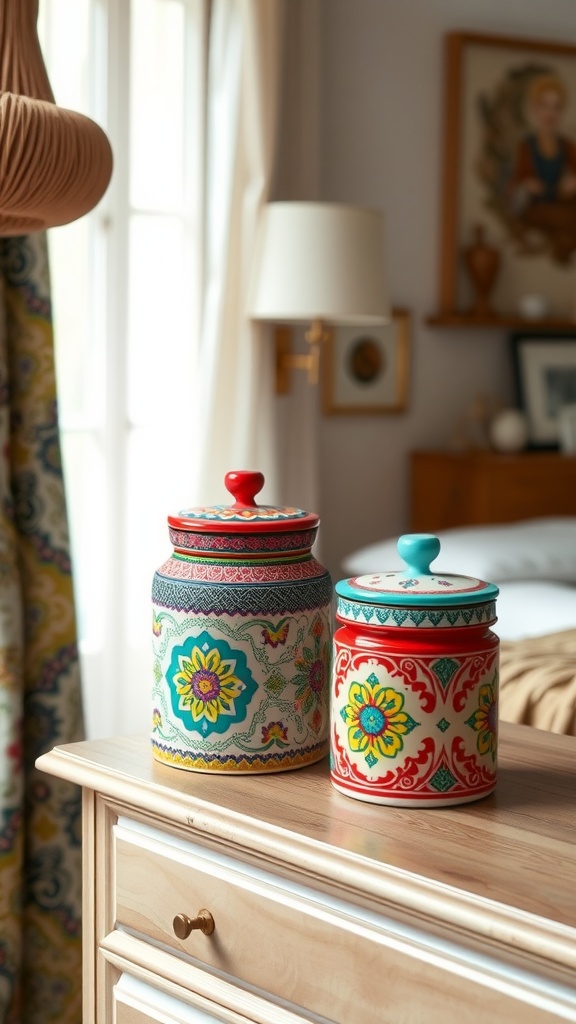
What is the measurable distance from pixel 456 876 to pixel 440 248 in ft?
12.3

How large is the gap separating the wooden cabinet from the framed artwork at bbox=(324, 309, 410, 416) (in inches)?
9.4

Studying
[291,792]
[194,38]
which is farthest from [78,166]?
[194,38]

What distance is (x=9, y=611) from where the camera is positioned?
246 cm

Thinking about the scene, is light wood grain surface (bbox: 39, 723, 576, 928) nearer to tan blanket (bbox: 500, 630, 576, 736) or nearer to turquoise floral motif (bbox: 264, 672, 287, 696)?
turquoise floral motif (bbox: 264, 672, 287, 696)

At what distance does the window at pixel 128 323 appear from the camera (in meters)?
3.58

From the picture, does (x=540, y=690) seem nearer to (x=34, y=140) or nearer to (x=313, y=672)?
(x=313, y=672)

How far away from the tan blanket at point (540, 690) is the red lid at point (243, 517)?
0.89 m

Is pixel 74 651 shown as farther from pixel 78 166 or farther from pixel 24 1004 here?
pixel 78 166

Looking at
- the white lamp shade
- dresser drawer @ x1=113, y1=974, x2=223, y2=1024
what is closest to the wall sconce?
the white lamp shade

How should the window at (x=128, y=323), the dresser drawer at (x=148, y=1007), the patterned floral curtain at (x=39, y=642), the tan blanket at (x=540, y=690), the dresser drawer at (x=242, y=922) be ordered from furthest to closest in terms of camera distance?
the window at (x=128, y=323) < the patterned floral curtain at (x=39, y=642) < the tan blanket at (x=540, y=690) < the dresser drawer at (x=148, y=1007) < the dresser drawer at (x=242, y=922)

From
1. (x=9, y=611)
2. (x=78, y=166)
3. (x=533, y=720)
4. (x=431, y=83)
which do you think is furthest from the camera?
A: (x=431, y=83)

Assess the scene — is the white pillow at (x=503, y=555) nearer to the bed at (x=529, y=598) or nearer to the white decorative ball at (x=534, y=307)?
the bed at (x=529, y=598)

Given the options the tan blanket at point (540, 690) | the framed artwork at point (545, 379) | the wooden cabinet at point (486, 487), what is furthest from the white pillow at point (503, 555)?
the tan blanket at point (540, 690)

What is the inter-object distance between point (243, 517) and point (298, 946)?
1.28 feet
